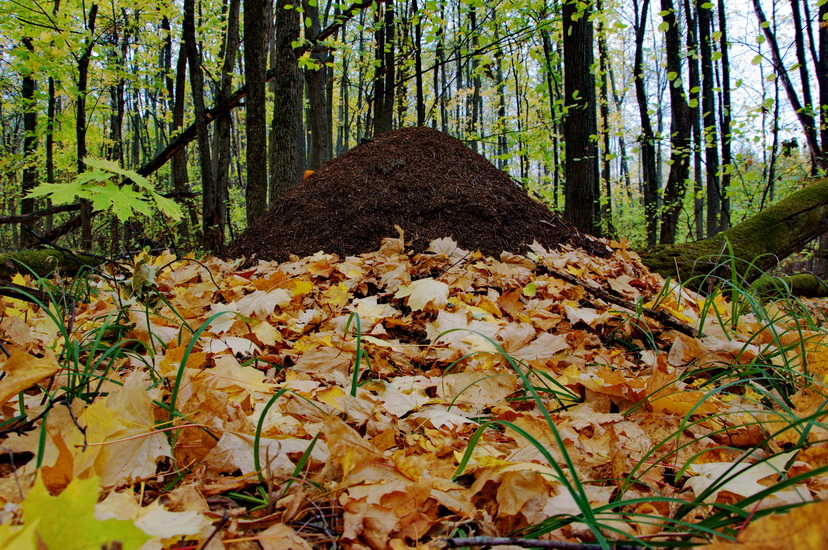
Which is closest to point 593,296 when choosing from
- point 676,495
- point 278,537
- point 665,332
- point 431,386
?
point 665,332

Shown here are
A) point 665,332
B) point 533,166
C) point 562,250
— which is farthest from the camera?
point 533,166

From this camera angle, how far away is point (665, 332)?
2033 mm

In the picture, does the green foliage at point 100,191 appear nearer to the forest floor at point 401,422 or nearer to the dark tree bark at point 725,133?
the forest floor at point 401,422

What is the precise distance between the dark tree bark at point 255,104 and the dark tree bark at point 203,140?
139 centimetres

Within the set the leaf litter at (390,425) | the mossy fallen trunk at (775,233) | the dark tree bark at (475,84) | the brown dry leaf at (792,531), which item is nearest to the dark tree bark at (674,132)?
the mossy fallen trunk at (775,233)

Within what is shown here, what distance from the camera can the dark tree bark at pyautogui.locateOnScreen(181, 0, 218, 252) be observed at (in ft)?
19.1

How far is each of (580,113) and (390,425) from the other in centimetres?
500

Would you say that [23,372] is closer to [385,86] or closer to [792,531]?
[792,531]

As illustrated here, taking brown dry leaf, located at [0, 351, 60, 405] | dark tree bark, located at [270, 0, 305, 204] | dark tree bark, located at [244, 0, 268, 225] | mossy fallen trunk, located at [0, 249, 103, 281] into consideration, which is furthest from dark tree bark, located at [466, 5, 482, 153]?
brown dry leaf, located at [0, 351, 60, 405]

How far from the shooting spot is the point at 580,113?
16.7 feet

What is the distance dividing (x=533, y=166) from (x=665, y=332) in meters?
33.9

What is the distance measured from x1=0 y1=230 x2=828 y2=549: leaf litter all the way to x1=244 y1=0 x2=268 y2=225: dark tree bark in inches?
117

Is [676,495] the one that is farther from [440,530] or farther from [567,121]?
[567,121]

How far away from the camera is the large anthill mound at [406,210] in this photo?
3416 millimetres
